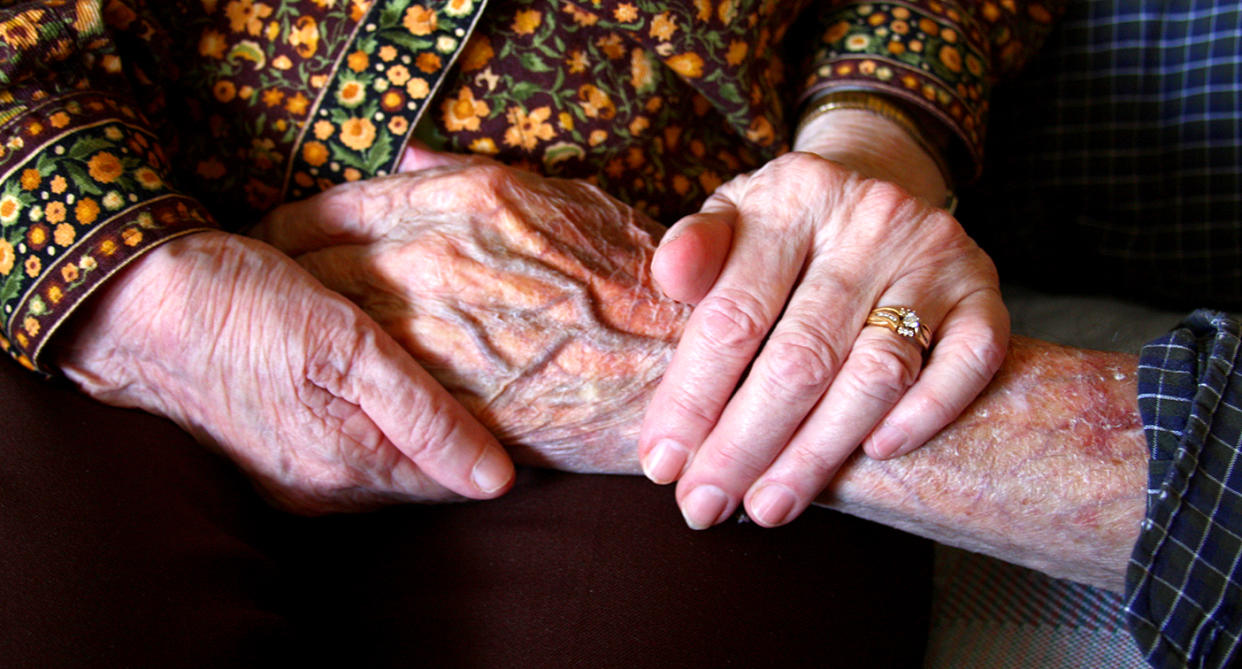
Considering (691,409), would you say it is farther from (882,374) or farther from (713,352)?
(882,374)

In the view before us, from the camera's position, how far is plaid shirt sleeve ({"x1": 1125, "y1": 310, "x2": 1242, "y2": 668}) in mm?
686

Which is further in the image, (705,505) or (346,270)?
(346,270)

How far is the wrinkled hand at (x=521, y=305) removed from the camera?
0.86 meters

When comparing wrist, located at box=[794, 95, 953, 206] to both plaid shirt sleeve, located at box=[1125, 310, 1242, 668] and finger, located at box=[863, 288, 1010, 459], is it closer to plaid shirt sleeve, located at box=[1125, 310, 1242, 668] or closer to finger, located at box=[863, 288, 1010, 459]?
finger, located at box=[863, 288, 1010, 459]

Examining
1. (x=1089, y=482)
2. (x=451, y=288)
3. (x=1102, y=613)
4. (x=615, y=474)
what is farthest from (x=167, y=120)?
(x=1102, y=613)

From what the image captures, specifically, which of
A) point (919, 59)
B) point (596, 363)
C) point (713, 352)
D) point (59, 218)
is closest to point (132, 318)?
point (59, 218)

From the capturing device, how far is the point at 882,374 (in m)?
0.73

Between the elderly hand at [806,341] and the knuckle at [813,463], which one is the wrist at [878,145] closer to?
the elderly hand at [806,341]

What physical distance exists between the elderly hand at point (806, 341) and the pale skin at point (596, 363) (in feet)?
0.18

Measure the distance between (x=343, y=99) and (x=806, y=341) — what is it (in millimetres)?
618

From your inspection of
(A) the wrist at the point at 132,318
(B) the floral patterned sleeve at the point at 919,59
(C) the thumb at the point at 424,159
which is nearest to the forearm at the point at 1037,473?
(B) the floral patterned sleeve at the point at 919,59

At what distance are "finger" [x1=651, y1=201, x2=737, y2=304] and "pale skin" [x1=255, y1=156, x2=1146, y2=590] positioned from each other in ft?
0.27

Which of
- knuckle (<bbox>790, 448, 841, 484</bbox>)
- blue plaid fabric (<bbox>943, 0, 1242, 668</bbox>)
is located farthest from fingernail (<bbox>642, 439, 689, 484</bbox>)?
blue plaid fabric (<bbox>943, 0, 1242, 668</bbox>)

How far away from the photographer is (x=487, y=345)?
33.6 inches
